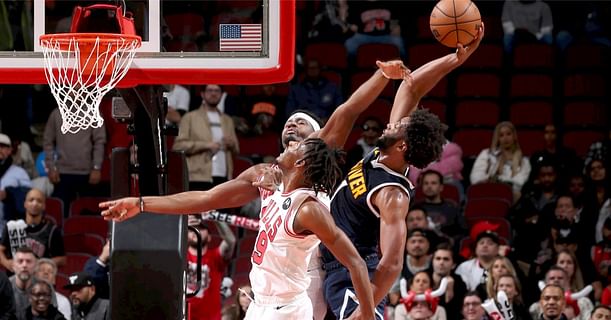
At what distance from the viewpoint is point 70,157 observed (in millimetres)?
12008

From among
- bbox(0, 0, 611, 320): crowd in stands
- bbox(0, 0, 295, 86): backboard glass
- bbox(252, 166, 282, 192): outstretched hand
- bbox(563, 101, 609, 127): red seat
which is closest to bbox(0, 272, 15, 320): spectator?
bbox(0, 0, 611, 320): crowd in stands

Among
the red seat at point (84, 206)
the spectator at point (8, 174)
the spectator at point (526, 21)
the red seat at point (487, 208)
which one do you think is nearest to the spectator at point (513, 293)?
the red seat at point (487, 208)

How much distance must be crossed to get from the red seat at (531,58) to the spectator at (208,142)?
3.27 m

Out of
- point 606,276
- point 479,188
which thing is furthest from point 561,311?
point 479,188

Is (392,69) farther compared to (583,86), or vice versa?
(583,86)

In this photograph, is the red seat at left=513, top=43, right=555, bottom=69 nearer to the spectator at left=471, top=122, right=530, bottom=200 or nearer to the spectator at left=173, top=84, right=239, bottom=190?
the spectator at left=471, top=122, right=530, bottom=200

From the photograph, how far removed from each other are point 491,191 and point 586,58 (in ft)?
7.41

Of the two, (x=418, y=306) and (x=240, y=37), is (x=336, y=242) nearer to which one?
(x=240, y=37)

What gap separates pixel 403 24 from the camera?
13969 millimetres

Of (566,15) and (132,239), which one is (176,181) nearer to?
(132,239)

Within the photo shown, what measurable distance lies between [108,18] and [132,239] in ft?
5.30

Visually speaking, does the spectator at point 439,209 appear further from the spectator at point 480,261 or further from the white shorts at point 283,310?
the white shorts at point 283,310

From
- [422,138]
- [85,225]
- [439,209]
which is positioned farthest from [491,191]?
[422,138]

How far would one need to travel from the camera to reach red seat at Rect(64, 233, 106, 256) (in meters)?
11.3
